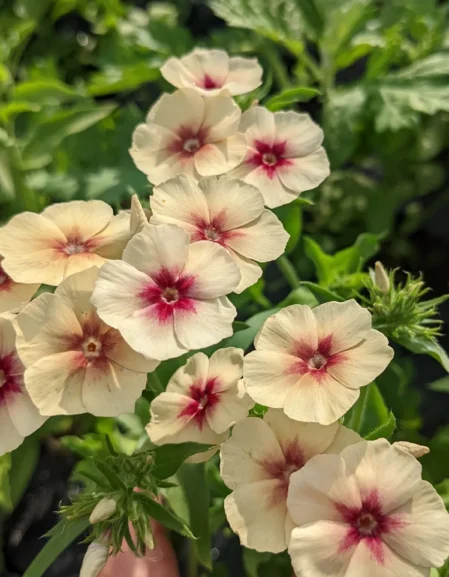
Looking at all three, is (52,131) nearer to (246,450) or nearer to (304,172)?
(304,172)

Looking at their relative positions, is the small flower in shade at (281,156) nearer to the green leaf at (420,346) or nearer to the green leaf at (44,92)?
the green leaf at (420,346)

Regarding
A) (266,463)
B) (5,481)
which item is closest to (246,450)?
(266,463)

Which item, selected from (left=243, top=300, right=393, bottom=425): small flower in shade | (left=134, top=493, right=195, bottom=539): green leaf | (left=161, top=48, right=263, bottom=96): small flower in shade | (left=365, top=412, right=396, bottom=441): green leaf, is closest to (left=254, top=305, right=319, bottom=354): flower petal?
(left=243, top=300, right=393, bottom=425): small flower in shade

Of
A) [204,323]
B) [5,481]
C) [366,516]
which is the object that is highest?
[204,323]

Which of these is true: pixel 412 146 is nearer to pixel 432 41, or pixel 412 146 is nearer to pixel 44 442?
pixel 432 41

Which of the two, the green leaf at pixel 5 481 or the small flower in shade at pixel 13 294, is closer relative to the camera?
the small flower in shade at pixel 13 294

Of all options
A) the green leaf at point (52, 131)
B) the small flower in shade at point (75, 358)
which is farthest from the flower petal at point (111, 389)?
the green leaf at point (52, 131)
